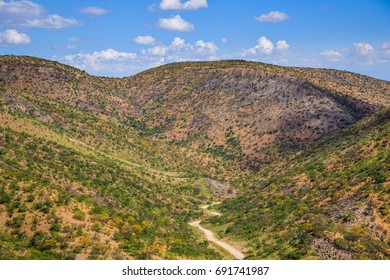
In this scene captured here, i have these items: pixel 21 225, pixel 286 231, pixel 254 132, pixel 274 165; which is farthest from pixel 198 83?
pixel 21 225

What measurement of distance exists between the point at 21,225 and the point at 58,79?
338 feet

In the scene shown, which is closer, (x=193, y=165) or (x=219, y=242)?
(x=219, y=242)

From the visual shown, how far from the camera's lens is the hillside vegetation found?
3164 centimetres

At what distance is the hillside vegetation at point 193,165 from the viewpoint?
31.6m

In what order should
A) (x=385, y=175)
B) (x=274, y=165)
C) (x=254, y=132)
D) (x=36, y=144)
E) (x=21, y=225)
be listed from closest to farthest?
(x=21, y=225)
(x=385, y=175)
(x=36, y=144)
(x=274, y=165)
(x=254, y=132)

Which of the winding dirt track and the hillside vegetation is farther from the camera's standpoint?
the winding dirt track

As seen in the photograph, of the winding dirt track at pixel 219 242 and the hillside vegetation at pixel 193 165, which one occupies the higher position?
the hillside vegetation at pixel 193 165

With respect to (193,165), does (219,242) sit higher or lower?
lower

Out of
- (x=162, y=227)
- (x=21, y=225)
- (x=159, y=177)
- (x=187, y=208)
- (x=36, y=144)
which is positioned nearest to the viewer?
(x=21, y=225)

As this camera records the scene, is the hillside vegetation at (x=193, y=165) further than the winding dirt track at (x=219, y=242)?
No

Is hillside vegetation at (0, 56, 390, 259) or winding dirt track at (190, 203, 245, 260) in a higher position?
hillside vegetation at (0, 56, 390, 259)

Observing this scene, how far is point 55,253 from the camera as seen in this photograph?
26.8 meters

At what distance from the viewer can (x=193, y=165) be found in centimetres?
9312

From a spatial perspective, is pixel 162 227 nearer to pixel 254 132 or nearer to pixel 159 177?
pixel 159 177
